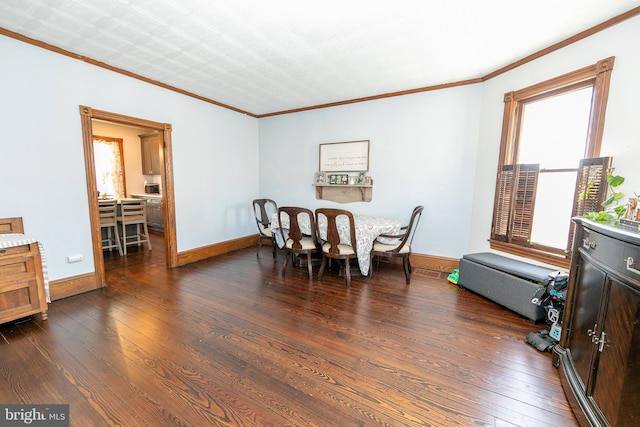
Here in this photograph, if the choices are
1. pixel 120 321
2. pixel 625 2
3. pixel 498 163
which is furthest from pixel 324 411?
pixel 625 2

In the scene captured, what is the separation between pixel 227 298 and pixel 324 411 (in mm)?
1720

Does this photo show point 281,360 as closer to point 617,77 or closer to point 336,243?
point 336,243

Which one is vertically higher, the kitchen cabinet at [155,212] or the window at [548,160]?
the window at [548,160]

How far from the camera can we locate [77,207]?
2822 millimetres

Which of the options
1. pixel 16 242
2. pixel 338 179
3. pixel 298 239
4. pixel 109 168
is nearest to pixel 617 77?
pixel 338 179

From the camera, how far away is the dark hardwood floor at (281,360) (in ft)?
4.65

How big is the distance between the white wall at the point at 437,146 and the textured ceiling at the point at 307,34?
0.24 m

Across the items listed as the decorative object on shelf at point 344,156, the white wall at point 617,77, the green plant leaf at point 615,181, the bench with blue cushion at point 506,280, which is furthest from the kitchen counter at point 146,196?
the green plant leaf at point 615,181

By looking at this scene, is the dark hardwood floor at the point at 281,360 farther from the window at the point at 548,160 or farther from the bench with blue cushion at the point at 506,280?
the window at the point at 548,160

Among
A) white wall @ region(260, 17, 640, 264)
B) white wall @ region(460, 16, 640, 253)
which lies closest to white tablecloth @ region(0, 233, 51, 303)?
white wall @ region(260, 17, 640, 264)

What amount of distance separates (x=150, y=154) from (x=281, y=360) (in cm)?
621

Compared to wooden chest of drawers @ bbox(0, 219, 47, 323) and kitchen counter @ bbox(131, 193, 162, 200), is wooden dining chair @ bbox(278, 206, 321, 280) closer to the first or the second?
wooden chest of drawers @ bbox(0, 219, 47, 323)

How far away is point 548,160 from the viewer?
8.61ft

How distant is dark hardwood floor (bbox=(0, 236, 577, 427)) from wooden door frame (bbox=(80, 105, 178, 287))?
53 cm
